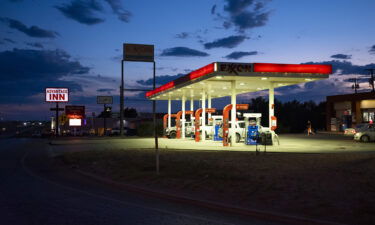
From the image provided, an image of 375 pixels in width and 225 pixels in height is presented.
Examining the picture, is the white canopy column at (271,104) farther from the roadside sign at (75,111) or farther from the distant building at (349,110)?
the roadside sign at (75,111)

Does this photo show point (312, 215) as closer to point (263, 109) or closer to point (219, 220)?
point (219, 220)

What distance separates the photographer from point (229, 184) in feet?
36.5

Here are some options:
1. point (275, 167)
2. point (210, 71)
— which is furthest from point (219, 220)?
point (210, 71)

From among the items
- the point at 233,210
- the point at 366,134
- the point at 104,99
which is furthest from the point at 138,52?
the point at 233,210

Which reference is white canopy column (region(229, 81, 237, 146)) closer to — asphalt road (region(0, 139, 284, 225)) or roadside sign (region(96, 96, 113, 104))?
asphalt road (region(0, 139, 284, 225))

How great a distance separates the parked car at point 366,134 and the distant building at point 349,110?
21.2 meters

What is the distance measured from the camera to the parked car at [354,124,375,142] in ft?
100

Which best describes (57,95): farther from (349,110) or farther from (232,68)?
(349,110)

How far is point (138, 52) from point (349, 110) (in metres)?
31.6

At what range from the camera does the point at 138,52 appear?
154 ft

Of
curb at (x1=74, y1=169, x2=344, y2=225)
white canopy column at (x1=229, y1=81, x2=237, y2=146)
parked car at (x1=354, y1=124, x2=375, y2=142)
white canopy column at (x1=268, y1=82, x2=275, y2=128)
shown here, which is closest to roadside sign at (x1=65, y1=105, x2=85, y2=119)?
white canopy column at (x1=229, y1=81, x2=237, y2=146)

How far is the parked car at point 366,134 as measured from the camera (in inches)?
1203

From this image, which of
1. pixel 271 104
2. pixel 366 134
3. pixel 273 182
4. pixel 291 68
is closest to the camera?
pixel 273 182

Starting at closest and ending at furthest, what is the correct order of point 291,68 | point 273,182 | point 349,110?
point 273,182 < point 291,68 < point 349,110
